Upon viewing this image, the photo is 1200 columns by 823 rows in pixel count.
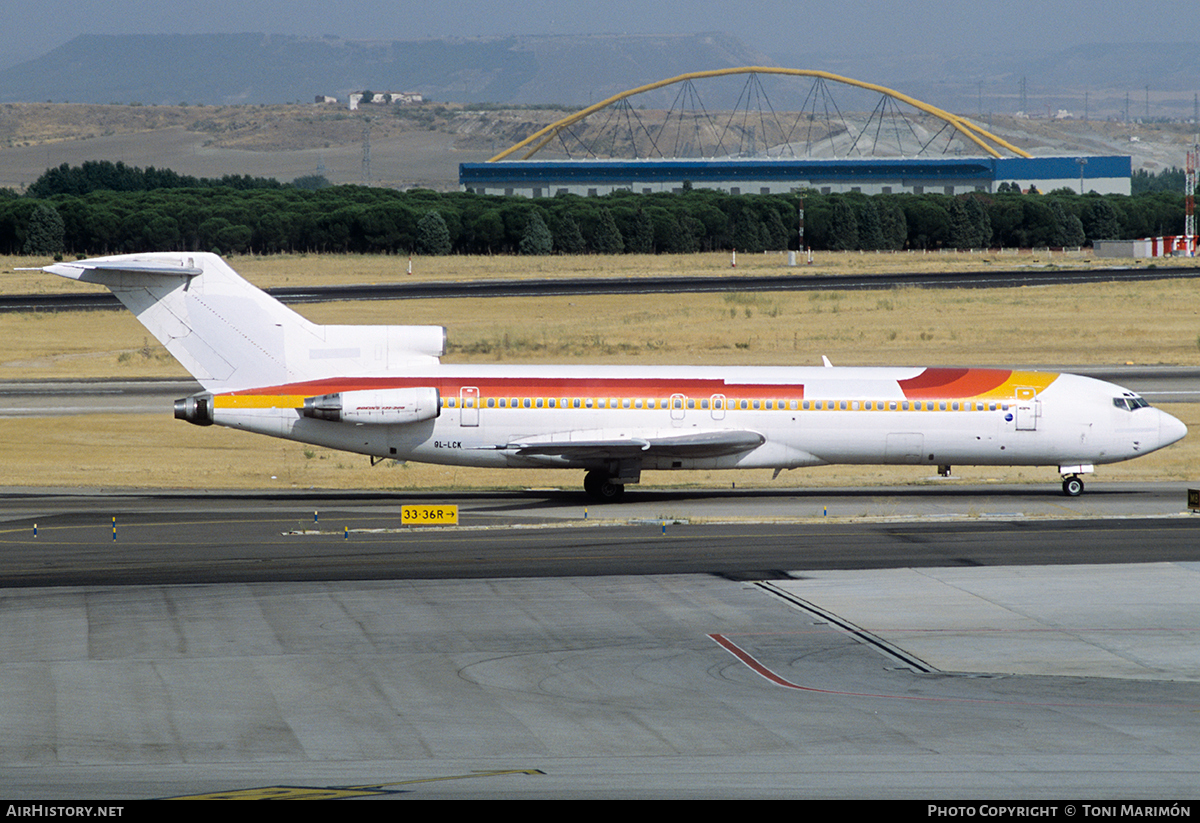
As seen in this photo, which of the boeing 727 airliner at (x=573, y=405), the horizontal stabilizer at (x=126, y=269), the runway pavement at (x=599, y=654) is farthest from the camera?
the boeing 727 airliner at (x=573, y=405)

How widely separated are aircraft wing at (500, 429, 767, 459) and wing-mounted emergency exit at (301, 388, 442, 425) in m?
2.41

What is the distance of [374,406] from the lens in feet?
109

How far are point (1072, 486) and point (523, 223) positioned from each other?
7680 centimetres

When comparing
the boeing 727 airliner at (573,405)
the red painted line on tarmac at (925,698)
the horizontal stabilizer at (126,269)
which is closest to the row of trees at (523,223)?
the horizontal stabilizer at (126,269)

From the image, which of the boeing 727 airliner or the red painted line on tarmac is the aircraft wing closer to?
the boeing 727 airliner

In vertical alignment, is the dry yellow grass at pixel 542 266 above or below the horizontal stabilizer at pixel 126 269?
below

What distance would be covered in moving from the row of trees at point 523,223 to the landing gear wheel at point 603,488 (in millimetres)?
72652

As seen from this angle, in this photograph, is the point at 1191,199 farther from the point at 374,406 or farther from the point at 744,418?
→ the point at 374,406

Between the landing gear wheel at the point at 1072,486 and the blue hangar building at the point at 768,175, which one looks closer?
the landing gear wheel at the point at 1072,486

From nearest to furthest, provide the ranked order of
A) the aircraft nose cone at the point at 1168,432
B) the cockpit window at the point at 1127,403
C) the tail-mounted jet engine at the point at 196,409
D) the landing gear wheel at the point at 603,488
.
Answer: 1. the tail-mounted jet engine at the point at 196,409
2. the landing gear wheel at the point at 603,488
3. the aircraft nose cone at the point at 1168,432
4. the cockpit window at the point at 1127,403

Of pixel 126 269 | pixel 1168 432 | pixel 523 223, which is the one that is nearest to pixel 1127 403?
pixel 1168 432

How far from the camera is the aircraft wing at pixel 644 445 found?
33438 millimetres

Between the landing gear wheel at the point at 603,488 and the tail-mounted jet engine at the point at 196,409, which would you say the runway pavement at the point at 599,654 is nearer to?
the landing gear wheel at the point at 603,488
